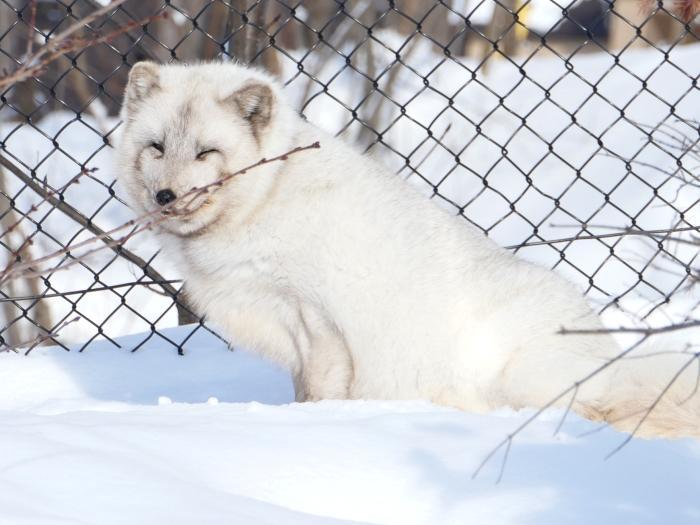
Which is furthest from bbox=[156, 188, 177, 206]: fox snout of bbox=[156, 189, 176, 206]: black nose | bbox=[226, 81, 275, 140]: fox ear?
bbox=[226, 81, 275, 140]: fox ear

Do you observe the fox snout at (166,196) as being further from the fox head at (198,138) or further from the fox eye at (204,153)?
the fox eye at (204,153)

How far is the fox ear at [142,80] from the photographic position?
3.24 metres

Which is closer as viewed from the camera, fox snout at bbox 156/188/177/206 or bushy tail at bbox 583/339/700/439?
bushy tail at bbox 583/339/700/439

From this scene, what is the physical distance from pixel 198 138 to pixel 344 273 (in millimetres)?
537

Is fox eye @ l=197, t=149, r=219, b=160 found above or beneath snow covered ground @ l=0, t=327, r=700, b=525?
above

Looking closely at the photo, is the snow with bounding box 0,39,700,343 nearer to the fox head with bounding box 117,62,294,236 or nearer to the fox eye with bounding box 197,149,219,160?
the fox head with bounding box 117,62,294,236

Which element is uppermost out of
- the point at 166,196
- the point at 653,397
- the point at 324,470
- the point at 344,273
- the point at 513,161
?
the point at 513,161

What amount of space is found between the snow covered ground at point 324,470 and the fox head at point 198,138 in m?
0.64

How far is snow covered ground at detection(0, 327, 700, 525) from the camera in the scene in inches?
76.0

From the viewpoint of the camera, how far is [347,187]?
3.19m

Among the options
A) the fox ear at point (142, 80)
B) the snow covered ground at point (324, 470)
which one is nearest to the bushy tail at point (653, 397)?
the snow covered ground at point (324, 470)

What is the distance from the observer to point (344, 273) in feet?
10.2

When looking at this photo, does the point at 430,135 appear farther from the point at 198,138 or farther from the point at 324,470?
the point at 324,470

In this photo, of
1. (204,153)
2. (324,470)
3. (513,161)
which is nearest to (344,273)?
(204,153)
